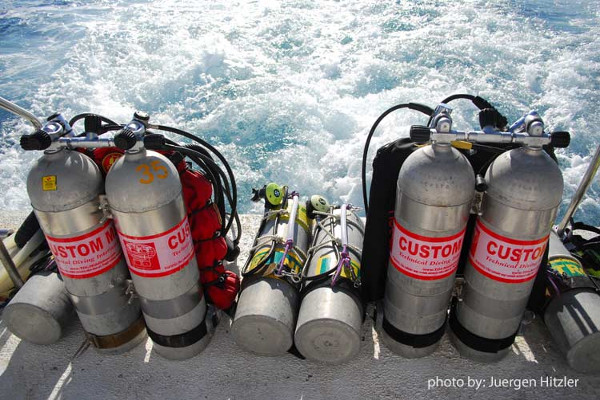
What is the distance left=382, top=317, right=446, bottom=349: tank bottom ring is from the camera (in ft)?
8.18

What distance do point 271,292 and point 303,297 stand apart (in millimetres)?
196

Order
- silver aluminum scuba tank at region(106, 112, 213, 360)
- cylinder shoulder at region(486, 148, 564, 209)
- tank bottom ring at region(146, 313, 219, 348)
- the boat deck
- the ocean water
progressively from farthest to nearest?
1. the ocean water
2. tank bottom ring at region(146, 313, 219, 348)
3. the boat deck
4. silver aluminum scuba tank at region(106, 112, 213, 360)
5. cylinder shoulder at region(486, 148, 564, 209)

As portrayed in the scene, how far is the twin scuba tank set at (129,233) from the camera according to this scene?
2111 millimetres

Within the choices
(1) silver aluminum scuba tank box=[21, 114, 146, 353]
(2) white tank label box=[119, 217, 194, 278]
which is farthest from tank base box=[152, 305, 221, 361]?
(2) white tank label box=[119, 217, 194, 278]

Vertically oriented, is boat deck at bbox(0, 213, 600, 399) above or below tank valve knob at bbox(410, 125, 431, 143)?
below

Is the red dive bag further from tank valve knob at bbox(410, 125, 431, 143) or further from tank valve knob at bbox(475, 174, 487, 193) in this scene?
tank valve knob at bbox(475, 174, 487, 193)

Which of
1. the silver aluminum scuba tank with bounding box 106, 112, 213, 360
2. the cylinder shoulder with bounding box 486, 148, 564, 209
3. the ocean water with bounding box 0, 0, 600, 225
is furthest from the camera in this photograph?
the ocean water with bounding box 0, 0, 600, 225

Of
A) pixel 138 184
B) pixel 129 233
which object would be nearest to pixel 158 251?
pixel 129 233

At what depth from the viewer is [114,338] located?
260 centimetres

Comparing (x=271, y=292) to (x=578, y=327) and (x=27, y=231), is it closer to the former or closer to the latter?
(x=578, y=327)

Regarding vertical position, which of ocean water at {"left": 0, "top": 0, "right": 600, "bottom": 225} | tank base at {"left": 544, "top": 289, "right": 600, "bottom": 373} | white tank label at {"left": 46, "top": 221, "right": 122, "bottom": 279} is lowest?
ocean water at {"left": 0, "top": 0, "right": 600, "bottom": 225}

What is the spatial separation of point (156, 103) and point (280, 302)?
24.5ft

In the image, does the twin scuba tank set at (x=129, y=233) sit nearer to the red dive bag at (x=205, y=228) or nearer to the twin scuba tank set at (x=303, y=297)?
the red dive bag at (x=205, y=228)

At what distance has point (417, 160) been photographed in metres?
2.10
